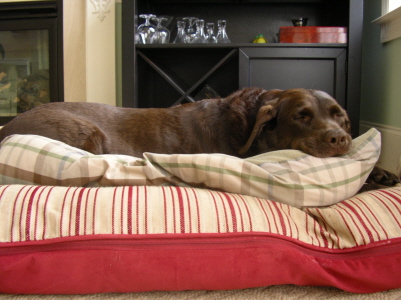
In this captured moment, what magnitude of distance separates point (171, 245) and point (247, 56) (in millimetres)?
2130

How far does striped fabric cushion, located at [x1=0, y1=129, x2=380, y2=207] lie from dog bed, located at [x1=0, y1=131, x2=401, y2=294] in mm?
59

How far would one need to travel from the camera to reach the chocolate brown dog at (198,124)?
1.44 meters

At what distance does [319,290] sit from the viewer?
0.88m

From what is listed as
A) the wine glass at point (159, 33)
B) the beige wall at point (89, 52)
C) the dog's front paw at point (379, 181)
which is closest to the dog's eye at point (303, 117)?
the dog's front paw at point (379, 181)

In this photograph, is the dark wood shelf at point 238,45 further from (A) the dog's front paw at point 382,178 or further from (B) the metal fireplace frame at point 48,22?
(A) the dog's front paw at point 382,178

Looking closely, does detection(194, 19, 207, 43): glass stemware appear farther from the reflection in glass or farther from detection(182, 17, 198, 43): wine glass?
the reflection in glass

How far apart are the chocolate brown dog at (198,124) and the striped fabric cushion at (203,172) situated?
33 centimetres

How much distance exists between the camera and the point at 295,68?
2697 mm

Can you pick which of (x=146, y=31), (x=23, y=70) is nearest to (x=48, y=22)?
(x=23, y=70)

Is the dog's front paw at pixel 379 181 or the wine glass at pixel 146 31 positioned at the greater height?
the wine glass at pixel 146 31

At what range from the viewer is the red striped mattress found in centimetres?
81

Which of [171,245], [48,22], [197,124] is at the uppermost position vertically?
[48,22]

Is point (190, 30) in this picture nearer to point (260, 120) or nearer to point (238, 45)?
point (238, 45)

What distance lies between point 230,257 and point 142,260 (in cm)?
20
